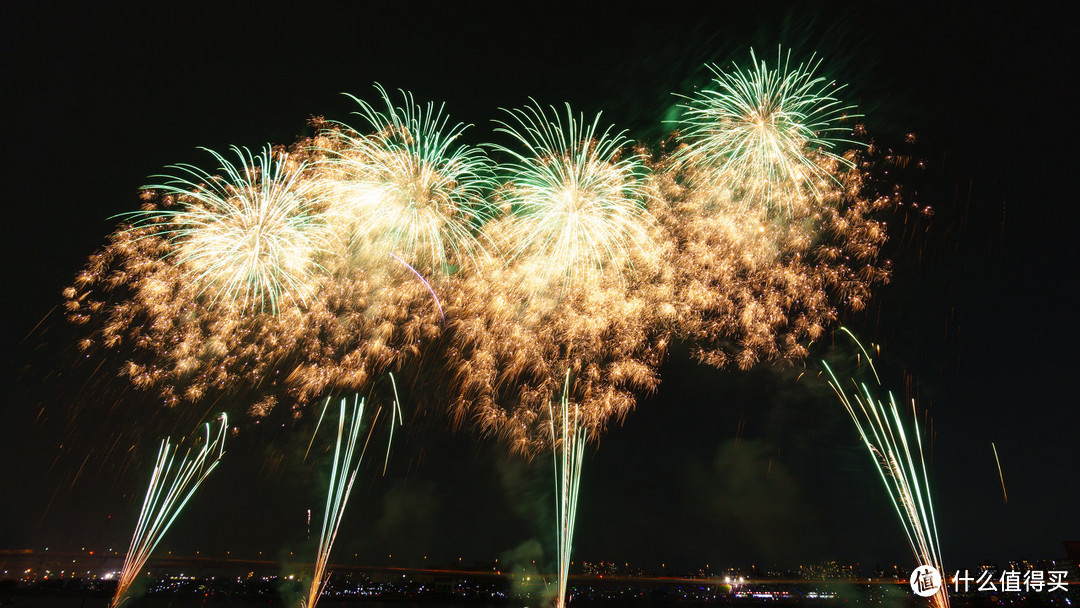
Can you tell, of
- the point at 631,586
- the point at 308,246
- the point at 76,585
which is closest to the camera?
the point at 308,246

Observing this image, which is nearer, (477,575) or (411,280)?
(411,280)

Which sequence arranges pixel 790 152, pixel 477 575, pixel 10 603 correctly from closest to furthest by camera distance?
pixel 790 152, pixel 10 603, pixel 477 575

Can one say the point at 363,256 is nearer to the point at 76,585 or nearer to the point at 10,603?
the point at 10,603

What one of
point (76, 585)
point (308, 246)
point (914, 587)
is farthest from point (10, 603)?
point (914, 587)

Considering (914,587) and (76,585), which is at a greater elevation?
(914,587)

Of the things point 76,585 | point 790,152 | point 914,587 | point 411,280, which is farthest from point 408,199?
point 76,585

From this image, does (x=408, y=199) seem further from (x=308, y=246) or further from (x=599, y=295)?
(x=599, y=295)

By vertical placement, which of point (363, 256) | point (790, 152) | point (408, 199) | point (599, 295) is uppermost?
point (790, 152)
